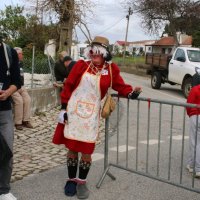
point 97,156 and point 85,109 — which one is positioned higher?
point 85,109

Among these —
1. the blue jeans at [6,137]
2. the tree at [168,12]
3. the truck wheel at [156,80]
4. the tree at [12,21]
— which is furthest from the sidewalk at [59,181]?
the tree at [168,12]

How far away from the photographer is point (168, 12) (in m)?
34.3

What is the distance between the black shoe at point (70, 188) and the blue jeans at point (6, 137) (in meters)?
0.67

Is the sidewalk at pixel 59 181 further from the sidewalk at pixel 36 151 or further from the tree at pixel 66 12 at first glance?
the tree at pixel 66 12

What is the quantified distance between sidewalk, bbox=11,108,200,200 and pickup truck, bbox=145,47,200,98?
9547 mm

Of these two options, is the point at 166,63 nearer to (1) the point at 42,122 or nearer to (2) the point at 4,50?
(1) the point at 42,122

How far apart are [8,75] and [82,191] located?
1504mm

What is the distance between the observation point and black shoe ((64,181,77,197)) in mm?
4711

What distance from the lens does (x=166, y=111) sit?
10867 mm

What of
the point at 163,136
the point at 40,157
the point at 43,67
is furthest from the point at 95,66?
the point at 43,67

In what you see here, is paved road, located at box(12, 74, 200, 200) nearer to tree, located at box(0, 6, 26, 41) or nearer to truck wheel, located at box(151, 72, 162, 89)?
truck wheel, located at box(151, 72, 162, 89)

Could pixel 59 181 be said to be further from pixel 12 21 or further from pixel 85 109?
pixel 12 21

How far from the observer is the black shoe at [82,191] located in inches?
183

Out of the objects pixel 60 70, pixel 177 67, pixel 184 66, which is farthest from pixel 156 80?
pixel 60 70
